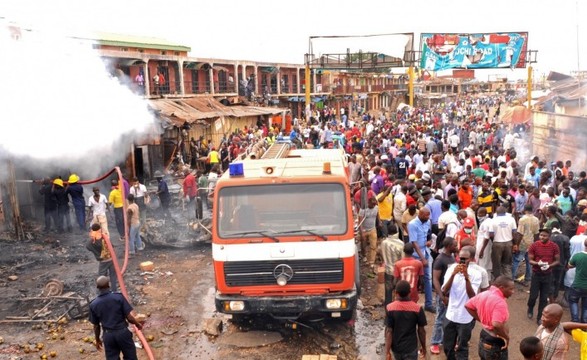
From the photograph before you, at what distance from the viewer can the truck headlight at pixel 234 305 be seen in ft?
23.2

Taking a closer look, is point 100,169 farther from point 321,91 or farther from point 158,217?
point 321,91

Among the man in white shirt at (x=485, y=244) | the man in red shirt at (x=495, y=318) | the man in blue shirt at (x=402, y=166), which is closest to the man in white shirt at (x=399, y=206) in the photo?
the man in white shirt at (x=485, y=244)

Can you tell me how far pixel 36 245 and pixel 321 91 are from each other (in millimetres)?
37766

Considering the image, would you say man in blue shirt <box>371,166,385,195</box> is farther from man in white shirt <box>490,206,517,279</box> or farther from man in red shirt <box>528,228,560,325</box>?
man in red shirt <box>528,228,560,325</box>

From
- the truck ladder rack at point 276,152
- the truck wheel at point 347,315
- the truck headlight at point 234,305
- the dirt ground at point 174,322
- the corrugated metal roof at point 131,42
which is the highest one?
the corrugated metal roof at point 131,42

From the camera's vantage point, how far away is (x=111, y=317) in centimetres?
627

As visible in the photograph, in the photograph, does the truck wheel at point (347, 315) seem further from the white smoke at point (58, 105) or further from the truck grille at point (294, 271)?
the white smoke at point (58, 105)

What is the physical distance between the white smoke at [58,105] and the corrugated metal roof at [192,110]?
3.00 meters

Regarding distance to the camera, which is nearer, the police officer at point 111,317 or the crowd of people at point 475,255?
the crowd of people at point 475,255

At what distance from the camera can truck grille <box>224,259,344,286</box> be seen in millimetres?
6969

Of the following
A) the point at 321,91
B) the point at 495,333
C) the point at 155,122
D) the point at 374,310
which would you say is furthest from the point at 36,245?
the point at 321,91

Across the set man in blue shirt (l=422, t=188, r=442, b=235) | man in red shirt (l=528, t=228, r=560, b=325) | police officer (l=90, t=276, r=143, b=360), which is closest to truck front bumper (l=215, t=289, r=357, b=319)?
police officer (l=90, t=276, r=143, b=360)

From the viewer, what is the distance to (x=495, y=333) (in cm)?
536

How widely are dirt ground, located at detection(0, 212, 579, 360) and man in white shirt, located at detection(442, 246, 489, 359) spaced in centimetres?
96
